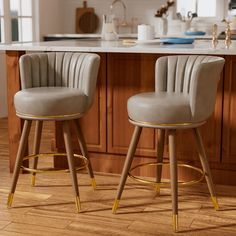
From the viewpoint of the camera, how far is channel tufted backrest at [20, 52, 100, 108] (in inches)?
121

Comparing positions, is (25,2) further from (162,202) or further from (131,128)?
(162,202)

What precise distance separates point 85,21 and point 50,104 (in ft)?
14.0

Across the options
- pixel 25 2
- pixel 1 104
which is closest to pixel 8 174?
pixel 1 104

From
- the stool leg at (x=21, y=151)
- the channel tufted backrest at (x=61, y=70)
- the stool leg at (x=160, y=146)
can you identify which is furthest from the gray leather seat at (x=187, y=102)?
the stool leg at (x=21, y=151)

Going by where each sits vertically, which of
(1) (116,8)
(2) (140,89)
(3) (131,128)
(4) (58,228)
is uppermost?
(1) (116,8)

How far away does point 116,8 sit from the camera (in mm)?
6871

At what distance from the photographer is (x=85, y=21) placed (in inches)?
274

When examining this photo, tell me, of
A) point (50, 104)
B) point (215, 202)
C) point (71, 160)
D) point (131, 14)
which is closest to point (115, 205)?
point (71, 160)

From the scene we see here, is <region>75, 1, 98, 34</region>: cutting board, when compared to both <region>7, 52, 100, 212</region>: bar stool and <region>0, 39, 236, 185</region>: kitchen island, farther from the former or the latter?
<region>7, 52, 100, 212</region>: bar stool

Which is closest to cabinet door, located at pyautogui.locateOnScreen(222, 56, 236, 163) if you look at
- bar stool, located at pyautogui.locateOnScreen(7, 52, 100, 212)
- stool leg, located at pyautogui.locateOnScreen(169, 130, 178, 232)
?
stool leg, located at pyautogui.locateOnScreen(169, 130, 178, 232)

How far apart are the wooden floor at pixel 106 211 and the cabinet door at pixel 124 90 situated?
0.26m

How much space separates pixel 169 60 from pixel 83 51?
66 centimetres

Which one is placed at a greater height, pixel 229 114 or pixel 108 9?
pixel 108 9

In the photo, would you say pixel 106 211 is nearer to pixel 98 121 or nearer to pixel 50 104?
pixel 50 104
